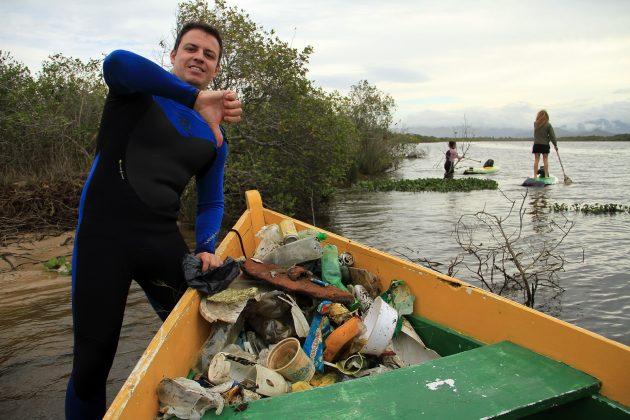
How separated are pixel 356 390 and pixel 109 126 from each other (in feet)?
5.65

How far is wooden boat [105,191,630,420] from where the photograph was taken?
6.05 ft

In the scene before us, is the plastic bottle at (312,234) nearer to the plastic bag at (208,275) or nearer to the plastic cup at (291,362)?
Answer: the plastic bag at (208,275)

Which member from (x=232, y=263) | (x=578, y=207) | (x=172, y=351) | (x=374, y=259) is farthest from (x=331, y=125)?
(x=172, y=351)

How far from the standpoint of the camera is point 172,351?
2.28 m

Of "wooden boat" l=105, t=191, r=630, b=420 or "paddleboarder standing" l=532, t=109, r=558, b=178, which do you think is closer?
"wooden boat" l=105, t=191, r=630, b=420

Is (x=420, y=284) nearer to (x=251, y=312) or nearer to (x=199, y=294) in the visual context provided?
(x=251, y=312)

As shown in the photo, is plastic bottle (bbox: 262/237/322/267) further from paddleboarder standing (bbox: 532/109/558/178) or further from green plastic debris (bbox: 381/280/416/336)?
paddleboarder standing (bbox: 532/109/558/178)

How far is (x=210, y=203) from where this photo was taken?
2.99 meters

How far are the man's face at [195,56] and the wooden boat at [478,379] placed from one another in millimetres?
1204

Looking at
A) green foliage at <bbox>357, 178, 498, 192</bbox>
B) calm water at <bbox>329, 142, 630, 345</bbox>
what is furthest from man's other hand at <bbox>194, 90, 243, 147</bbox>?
green foliage at <bbox>357, 178, 498, 192</bbox>

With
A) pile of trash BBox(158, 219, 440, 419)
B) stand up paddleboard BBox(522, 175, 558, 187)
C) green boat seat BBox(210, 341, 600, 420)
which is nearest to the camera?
green boat seat BBox(210, 341, 600, 420)

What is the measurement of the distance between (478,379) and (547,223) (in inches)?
333

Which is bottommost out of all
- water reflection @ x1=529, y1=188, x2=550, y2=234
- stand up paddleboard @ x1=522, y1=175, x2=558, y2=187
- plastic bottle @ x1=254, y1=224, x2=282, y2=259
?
water reflection @ x1=529, y1=188, x2=550, y2=234

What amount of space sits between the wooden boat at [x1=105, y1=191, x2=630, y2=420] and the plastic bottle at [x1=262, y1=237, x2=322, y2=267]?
1016mm
